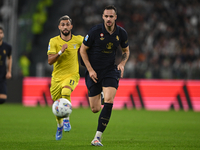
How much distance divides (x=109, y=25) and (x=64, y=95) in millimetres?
1949

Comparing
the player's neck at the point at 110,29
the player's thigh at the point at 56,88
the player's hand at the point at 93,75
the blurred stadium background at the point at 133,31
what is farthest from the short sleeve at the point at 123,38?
the blurred stadium background at the point at 133,31

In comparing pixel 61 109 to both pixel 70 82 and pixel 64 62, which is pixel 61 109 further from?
pixel 64 62

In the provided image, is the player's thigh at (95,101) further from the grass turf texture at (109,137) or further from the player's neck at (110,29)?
the player's neck at (110,29)

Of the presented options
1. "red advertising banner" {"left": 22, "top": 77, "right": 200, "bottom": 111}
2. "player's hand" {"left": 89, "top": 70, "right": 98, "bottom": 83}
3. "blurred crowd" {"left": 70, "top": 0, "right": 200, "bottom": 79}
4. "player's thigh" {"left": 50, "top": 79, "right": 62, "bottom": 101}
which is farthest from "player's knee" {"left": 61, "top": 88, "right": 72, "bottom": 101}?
"blurred crowd" {"left": 70, "top": 0, "right": 200, "bottom": 79}

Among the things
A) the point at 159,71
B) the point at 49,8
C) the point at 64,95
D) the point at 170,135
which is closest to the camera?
the point at 64,95

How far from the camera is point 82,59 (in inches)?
286

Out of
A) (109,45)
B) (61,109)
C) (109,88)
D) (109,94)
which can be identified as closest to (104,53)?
(109,45)

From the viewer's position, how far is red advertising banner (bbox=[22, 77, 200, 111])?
16.7 m

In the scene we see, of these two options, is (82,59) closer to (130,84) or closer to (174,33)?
(130,84)

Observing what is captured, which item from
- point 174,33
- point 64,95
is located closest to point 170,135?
point 64,95

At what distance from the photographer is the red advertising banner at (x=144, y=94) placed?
54.7ft

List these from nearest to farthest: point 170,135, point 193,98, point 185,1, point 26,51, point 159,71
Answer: point 170,135 < point 193,98 < point 159,71 < point 26,51 < point 185,1

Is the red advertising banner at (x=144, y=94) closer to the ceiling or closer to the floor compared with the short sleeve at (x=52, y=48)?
closer to the floor

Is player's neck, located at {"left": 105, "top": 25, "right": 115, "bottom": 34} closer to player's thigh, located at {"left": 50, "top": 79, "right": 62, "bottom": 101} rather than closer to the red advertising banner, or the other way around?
player's thigh, located at {"left": 50, "top": 79, "right": 62, "bottom": 101}
